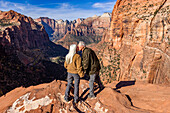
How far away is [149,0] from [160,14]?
33.0 ft

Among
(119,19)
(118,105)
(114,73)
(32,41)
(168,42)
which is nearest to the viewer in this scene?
(118,105)

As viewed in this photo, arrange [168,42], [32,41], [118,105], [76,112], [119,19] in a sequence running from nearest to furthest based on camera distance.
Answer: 1. [76,112]
2. [118,105]
3. [168,42]
4. [119,19]
5. [32,41]

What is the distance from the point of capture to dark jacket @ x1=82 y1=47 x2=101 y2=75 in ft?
17.2

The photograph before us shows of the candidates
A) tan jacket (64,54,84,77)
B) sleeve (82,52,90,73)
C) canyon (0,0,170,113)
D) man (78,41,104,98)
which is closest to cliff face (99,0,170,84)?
canyon (0,0,170,113)

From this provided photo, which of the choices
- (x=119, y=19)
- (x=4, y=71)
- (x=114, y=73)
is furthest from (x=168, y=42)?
(x=4, y=71)

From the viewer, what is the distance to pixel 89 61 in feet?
18.2

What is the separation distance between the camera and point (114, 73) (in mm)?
44500

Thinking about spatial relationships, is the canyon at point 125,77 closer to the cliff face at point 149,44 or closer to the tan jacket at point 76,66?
the cliff face at point 149,44

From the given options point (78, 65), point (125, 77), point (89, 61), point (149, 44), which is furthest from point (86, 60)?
point (125, 77)

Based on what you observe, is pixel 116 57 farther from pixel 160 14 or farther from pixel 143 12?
pixel 160 14

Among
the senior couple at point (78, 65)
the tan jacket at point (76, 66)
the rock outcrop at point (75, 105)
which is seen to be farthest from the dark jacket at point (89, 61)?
the rock outcrop at point (75, 105)

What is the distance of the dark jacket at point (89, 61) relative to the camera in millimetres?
5236

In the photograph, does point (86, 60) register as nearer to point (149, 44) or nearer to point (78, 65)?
point (78, 65)

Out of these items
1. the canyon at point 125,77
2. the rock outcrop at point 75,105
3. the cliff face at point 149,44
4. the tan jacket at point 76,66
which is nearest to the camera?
the rock outcrop at point 75,105
